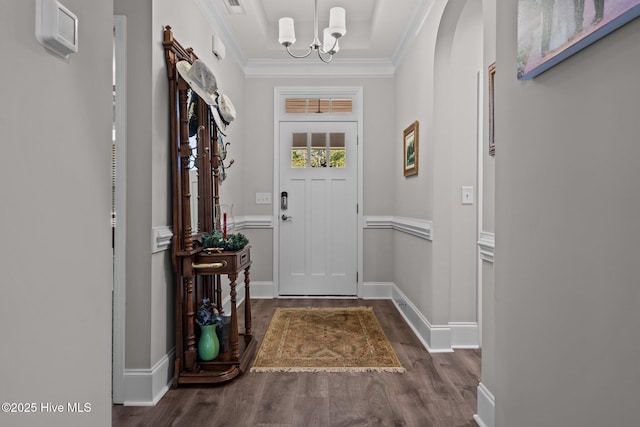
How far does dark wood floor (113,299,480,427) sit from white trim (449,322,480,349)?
0.83 ft

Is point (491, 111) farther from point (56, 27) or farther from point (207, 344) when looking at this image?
point (207, 344)

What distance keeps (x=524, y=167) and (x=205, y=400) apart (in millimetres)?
1902

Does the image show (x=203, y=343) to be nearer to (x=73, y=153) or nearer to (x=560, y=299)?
(x=73, y=153)

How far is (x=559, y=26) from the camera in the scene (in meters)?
0.99

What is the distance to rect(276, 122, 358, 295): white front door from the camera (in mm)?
4430

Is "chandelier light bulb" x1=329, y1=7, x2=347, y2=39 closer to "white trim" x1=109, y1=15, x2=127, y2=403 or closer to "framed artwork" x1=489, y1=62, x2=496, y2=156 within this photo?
"framed artwork" x1=489, y1=62, x2=496, y2=156

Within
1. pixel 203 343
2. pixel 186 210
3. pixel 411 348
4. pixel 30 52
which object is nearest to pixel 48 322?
pixel 30 52

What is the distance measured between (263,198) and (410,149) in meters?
1.74

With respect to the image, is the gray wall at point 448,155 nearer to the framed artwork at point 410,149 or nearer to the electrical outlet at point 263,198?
the framed artwork at point 410,149

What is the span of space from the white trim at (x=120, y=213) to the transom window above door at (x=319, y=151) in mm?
2498

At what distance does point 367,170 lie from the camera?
441 centimetres

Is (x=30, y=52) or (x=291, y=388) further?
(x=291, y=388)

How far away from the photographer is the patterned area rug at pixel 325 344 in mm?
2535

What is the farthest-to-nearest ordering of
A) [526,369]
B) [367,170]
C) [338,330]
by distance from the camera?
[367,170], [338,330], [526,369]
